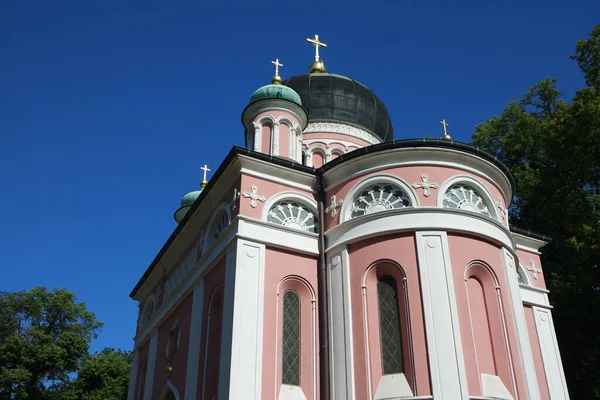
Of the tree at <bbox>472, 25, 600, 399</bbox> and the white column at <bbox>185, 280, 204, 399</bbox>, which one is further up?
the tree at <bbox>472, 25, 600, 399</bbox>

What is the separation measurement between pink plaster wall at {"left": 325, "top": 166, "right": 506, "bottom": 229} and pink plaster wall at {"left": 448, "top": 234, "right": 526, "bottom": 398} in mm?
1090

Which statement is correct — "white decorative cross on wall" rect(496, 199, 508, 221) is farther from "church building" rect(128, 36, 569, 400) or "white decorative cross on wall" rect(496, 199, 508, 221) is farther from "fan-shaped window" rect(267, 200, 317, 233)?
"fan-shaped window" rect(267, 200, 317, 233)

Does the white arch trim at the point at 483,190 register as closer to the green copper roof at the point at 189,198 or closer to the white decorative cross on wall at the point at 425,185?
the white decorative cross on wall at the point at 425,185

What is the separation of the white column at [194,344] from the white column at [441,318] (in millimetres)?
5766

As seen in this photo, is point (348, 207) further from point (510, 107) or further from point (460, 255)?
point (510, 107)

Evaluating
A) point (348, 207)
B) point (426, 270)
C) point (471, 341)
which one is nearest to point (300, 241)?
point (348, 207)

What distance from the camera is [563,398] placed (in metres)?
16.1

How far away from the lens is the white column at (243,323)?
12.5 metres

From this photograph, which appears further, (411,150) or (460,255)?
(411,150)

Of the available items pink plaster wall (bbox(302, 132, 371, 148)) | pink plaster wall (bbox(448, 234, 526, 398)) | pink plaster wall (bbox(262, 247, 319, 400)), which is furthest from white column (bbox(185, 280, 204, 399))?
pink plaster wall (bbox(302, 132, 371, 148))

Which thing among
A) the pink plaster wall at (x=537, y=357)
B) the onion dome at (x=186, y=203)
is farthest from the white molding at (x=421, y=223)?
the onion dome at (x=186, y=203)

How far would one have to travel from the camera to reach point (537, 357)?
16.8 metres

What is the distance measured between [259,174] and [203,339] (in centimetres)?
429

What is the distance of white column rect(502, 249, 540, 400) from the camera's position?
42.3ft
